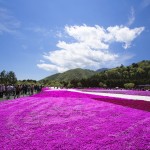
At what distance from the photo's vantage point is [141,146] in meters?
7.84

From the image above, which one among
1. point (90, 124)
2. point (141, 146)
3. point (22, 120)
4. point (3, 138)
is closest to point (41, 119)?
point (22, 120)

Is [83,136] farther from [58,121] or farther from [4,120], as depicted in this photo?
[4,120]

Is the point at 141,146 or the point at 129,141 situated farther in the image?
the point at 129,141

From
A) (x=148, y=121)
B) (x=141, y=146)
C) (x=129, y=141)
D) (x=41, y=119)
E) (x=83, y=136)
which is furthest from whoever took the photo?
(x=41, y=119)

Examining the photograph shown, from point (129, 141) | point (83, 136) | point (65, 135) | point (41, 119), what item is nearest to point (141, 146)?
point (129, 141)

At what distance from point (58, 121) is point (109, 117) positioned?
8.11 ft

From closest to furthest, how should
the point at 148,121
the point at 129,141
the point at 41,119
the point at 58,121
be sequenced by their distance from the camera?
the point at 129,141 → the point at 148,121 → the point at 58,121 → the point at 41,119

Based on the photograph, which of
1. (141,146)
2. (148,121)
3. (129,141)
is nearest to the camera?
(141,146)

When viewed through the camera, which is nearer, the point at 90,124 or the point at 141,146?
the point at 141,146

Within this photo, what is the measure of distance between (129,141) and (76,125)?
3146mm

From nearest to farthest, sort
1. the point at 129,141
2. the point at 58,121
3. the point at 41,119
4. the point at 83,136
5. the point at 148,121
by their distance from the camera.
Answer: the point at 129,141
the point at 83,136
the point at 148,121
the point at 58,121
the point at 41,119

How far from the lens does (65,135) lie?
31.0 ft

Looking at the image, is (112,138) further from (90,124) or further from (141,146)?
(90,124)

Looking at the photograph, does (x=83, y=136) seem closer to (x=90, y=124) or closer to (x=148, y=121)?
(x=90, y=124)
